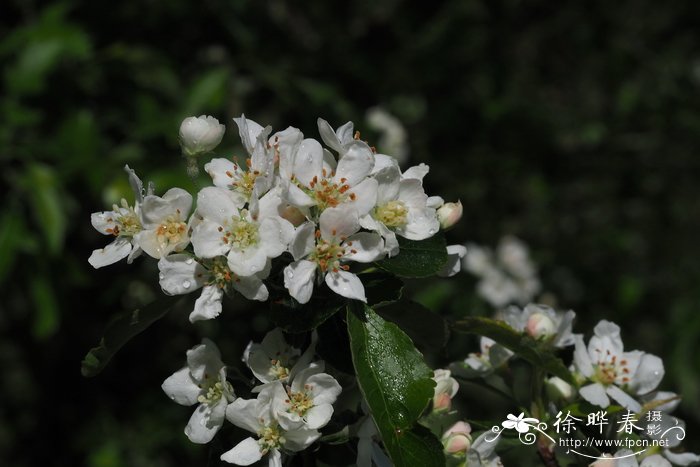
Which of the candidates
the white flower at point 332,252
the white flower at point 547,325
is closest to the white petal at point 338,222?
the white flower at point 332,252

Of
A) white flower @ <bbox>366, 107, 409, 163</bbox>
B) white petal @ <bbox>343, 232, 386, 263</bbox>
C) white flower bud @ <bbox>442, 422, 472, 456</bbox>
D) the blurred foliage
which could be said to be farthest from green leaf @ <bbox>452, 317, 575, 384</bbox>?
white flower @ <bbox>366, 107, 409, 163</bbox>

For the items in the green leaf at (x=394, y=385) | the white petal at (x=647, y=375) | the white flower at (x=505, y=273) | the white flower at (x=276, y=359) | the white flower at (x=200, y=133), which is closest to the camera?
the green leaf at (x=394, y=385)

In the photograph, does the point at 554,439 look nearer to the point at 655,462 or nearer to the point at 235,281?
the point at 655,462

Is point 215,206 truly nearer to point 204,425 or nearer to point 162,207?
point 162,207

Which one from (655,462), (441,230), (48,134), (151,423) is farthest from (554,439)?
(151,423)

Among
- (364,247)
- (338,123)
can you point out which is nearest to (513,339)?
(364,247)

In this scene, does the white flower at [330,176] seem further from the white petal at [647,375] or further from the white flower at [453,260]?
the white petal at [647,375]
